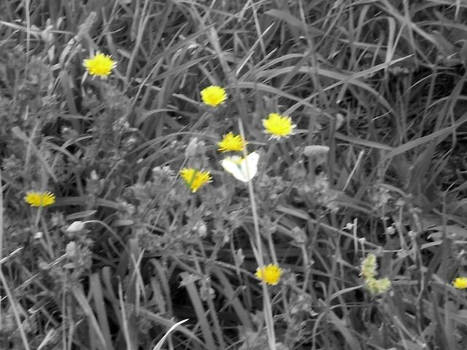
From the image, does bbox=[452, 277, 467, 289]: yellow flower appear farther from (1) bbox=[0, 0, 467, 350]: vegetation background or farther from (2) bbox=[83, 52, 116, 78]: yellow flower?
(2) bbox=[83, 52, 116, 78]: yellow flower

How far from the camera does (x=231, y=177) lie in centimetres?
163

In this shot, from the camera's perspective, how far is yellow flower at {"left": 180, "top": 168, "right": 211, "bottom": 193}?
1575 millimetres

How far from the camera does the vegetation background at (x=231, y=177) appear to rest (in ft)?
5.28

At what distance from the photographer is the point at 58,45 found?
2.16m

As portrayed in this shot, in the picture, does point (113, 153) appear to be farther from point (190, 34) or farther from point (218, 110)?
point (190, 34)

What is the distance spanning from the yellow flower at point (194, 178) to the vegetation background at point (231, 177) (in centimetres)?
2

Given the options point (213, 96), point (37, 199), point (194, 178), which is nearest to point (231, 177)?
point (194, 178)

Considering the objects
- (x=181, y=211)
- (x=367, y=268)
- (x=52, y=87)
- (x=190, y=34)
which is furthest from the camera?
(x=190, y=34)

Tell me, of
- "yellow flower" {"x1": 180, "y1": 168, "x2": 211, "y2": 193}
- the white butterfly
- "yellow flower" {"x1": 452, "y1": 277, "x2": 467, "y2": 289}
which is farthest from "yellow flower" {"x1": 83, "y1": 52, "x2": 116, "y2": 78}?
"yellow flower" {"x1": 452, "y1": 277, "x2": 467, "y2": 289}

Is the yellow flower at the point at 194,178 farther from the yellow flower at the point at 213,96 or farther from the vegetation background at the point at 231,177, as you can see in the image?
the yellow flower at the point at 213,96

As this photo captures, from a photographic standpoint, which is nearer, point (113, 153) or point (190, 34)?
point (113, 153)

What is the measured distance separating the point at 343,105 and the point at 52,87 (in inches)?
26.5

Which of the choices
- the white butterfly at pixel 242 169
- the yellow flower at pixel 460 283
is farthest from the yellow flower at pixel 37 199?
the yellow flower at pixel 460 283

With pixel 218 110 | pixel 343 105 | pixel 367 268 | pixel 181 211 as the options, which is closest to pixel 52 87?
pixel 218 110
